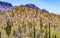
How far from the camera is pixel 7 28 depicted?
44375mm

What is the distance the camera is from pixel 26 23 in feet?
147

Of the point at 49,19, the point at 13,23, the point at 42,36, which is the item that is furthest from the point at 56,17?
the point at 13,23

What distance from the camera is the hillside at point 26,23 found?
4275cm

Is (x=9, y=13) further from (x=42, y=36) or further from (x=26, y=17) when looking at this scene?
(x=42, y=36)

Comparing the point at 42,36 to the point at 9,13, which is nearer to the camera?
the point at 42,36

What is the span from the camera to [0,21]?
4516 centimetres

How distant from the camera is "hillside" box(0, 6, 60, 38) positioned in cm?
4275

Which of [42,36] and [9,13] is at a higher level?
[9,13]

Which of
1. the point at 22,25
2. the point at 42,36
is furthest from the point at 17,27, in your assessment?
the point at 42,36

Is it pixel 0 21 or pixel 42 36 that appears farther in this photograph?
pixel 0 21

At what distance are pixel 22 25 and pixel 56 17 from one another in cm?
703

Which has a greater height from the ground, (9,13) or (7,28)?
(9,13)

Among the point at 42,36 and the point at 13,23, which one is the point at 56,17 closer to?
the point at 42,36

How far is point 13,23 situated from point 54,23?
8.05 m
